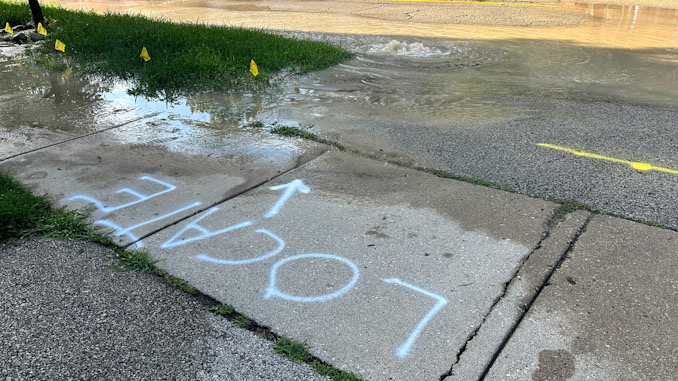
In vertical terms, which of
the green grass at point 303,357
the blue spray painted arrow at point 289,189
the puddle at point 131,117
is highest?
the puddle at point 131,117

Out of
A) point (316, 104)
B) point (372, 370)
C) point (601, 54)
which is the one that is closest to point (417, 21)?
point (601, 54)

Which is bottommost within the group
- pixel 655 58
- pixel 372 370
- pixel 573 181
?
pixel 372 370

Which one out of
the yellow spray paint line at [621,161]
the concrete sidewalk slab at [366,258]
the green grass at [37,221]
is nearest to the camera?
the concrete sidewalk slab at [366,258]

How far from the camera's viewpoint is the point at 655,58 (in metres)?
8.06

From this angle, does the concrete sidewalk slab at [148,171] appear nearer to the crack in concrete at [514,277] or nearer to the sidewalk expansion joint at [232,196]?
the sidewalk expansion joint at [232,196]

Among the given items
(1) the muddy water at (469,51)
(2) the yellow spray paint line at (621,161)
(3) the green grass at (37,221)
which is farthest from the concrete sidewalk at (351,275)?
(1) the muddy water at (469,51)

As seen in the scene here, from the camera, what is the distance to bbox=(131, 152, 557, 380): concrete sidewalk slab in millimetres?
2274

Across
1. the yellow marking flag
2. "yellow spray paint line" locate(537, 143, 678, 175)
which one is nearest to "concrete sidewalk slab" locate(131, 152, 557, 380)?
"yellow spray paint line" locate(537, 143, 678, 175)

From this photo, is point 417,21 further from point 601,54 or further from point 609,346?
point 609,346

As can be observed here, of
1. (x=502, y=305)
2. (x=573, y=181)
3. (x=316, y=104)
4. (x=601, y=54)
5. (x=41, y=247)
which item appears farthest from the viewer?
(x=601, y=54)

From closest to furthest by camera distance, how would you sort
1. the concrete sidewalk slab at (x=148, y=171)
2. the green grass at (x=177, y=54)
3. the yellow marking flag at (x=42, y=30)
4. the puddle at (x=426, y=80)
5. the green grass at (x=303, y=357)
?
the green grass at (x=303, y=357) < the concrete sidewalk slab at (x=148, y=171) < the puddle at (x=426, y=80) < the green grass at (x=177, y=54) < the yellow marking flag at (x=42, y=30)

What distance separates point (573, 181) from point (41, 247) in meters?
3.62

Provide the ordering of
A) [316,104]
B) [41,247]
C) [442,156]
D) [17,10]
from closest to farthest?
[41,247]
[442,156]
[316,104]
[17,10]

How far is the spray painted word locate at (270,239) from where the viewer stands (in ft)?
8.12
